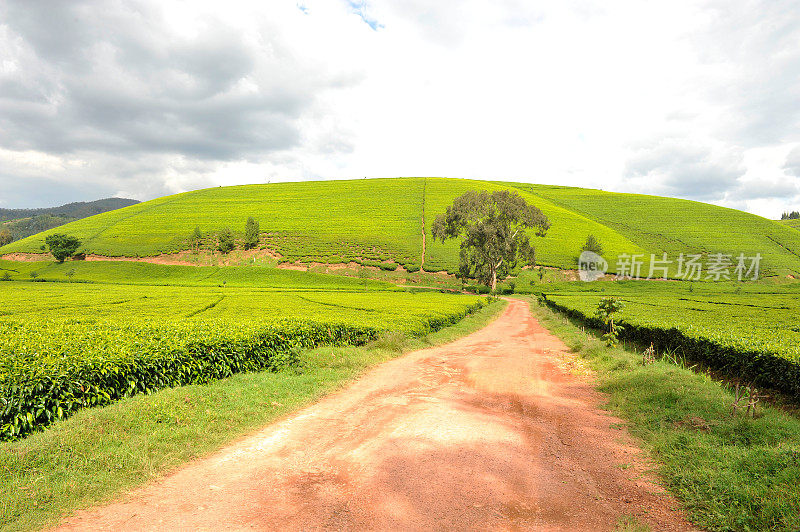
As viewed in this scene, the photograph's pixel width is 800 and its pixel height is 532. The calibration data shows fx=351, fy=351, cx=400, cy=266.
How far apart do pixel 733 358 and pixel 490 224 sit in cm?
4315

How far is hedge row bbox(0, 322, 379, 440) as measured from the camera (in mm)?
6328

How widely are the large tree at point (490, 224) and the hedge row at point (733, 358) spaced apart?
34.8 m

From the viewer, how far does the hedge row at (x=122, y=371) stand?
6.33 metres

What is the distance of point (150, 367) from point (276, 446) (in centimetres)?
411

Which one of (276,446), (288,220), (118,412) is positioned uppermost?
(288,220)

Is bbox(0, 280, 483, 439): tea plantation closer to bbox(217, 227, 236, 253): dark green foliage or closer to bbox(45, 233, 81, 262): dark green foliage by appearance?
bbox(217, 227, 236, 253): dark green foliage

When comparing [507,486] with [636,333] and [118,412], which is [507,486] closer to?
[118,412]

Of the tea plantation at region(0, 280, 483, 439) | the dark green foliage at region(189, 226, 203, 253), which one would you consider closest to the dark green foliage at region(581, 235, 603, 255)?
the tea plantation at region(0, 280, 483, 439)

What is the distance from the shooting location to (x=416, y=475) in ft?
19.1

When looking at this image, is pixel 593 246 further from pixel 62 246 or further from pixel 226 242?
pixel 62 246

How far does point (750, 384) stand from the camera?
1000cm

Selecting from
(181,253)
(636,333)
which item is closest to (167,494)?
(636,333)

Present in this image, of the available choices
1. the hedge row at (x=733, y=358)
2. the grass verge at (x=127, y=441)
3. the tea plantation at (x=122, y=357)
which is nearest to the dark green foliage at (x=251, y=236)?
the tea plantation at (x=122, y=357)

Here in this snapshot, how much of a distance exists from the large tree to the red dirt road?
141 feet
